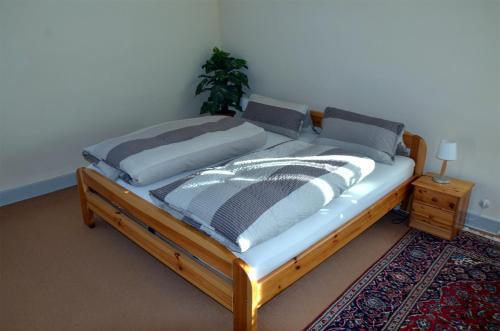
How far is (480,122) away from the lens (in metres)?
2.71

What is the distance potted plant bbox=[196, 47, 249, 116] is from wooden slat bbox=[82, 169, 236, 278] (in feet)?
5.56

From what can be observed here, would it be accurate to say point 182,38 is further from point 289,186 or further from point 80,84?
point 289,186

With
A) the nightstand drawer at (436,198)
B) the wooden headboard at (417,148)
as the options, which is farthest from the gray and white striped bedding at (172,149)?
the nightstand drawer at (436,198)

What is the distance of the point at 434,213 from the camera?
2764 mm

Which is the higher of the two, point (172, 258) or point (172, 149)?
point (172, 149)

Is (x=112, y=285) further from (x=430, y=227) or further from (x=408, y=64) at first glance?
(x=408, y=64)

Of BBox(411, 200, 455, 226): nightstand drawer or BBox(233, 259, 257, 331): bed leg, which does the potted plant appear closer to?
BBox(411, 200, 455, 226): nightstand drawer

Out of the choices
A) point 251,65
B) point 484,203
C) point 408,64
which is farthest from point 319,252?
point 251,65

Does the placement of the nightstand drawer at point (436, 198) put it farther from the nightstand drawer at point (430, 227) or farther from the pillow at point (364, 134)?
the pillow at point (364, 134)

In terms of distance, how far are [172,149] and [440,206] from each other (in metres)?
1.99

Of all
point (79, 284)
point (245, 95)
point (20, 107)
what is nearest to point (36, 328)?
point (79, 284)

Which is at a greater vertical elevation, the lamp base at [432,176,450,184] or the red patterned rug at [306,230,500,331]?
the lamp base at [432,176,450,184]

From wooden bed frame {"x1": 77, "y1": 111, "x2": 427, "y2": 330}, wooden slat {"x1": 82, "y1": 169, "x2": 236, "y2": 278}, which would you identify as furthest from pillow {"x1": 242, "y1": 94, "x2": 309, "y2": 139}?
wooden slat {"x1": 82, "y1": 169, "x2": 236, "y2": 278}

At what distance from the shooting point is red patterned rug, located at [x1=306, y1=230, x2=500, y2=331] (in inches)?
79.9
